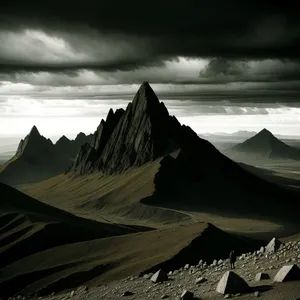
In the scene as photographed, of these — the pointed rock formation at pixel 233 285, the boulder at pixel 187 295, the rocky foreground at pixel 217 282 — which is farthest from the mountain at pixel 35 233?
the pointed rock formation at pixel 233 285

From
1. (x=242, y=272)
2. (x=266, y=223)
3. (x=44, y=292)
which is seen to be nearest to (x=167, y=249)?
(x=44, y=292)

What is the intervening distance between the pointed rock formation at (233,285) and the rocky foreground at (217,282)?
0.44 ft

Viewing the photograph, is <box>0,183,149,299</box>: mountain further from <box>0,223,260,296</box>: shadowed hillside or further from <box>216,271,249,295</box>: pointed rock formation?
<box>216,271,249,295</box>: pointed rock formation

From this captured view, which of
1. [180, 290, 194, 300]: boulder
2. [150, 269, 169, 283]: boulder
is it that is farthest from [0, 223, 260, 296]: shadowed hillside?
[180, 290, 194, 300]: boulder

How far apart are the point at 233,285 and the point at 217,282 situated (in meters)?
4.18

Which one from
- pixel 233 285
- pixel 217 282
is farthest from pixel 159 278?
pixel 233 285

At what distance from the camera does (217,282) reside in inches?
1150

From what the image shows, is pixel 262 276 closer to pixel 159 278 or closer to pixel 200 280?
pixel 200 280

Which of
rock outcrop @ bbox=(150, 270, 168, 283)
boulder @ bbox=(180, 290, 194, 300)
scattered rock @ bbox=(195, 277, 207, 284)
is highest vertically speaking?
boulder @ bbox=(180, 290, 194, 300)

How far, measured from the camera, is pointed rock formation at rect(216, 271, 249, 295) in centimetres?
2492

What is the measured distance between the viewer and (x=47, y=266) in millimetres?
78188

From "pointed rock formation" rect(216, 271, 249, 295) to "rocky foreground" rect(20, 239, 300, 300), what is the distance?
5.3 inches

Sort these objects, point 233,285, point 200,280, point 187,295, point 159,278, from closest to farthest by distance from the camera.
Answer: point 233,285
point 187,295
point 200,280
point 159,278

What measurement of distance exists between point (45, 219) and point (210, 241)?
5031cm
